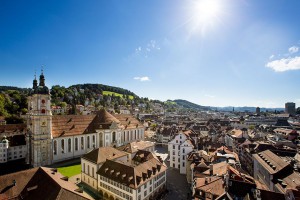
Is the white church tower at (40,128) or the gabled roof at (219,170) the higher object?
the white church tower at (40,128)

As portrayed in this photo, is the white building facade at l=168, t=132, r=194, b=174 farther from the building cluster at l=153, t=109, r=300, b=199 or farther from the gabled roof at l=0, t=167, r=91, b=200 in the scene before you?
the gabled roof at l=0, t=167, r=91, b=200

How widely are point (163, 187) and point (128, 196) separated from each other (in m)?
11.3

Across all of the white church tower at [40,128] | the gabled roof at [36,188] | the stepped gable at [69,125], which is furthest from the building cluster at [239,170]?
the white church tower at [40,128]

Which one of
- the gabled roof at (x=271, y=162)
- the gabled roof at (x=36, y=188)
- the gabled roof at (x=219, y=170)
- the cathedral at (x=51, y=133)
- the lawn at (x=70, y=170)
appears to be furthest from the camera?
the cathedral at (x=51, y=133)

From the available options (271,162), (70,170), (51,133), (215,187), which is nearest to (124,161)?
(70,170)

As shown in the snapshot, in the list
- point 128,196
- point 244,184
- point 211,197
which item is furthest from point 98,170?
point 244,184

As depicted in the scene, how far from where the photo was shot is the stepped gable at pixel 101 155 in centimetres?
4264

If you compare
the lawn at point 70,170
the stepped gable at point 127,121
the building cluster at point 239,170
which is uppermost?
the stepped gable at point 127,121

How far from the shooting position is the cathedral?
54.7m

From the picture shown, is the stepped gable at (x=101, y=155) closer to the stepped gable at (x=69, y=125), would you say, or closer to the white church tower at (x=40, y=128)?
the white church tower at (x=40, y=128)

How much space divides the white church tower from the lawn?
670cm

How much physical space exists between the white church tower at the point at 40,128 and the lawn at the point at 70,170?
6.70m

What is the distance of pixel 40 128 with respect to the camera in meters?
54.7

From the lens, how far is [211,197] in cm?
2862
